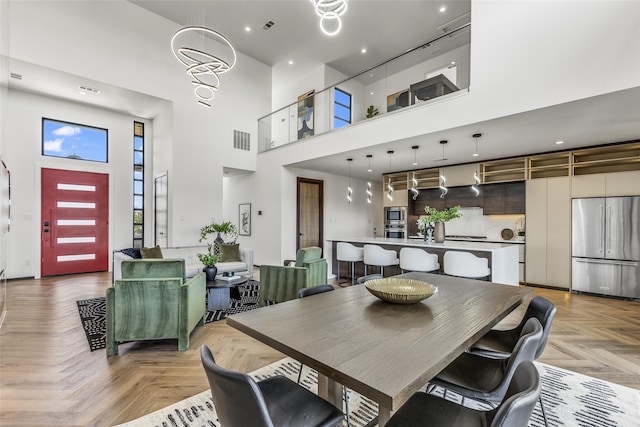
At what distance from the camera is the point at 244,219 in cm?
870

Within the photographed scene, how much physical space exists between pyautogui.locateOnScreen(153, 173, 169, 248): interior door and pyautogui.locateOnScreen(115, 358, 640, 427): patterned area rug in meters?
5.69

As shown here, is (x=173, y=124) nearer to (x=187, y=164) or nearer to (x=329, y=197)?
(x=187, y=164)

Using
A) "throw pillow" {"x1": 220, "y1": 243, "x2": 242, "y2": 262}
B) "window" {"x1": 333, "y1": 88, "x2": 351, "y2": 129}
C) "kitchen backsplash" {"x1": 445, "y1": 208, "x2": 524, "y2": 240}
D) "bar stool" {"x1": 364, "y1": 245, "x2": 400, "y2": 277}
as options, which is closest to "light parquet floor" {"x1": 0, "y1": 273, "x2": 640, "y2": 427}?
"bar stool" {"x1": 364, "y1": 245, "x2": 400, "y2": 277}

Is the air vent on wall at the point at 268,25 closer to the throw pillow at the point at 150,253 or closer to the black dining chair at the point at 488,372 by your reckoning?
the throw pillow at the point at 150,253

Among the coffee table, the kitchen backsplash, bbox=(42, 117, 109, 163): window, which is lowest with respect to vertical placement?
the coffee table

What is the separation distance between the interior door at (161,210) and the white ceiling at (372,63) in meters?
1.80

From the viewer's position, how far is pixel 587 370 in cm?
260

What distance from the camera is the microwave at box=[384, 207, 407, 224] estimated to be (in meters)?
8.05

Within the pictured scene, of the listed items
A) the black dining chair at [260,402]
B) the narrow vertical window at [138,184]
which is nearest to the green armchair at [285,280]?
the black dining chair at [260,402]

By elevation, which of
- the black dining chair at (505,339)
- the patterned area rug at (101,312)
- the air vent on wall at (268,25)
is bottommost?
the patterned area rug at (101,312)

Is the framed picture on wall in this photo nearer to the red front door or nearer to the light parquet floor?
the red front door

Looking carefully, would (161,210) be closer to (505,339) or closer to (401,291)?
(401,291)

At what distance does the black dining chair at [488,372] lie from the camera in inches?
52.7

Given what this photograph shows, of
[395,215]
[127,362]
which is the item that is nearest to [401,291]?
[127,362]
